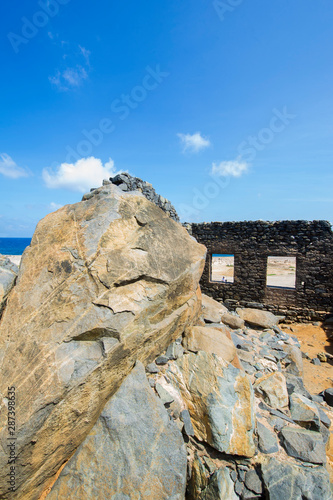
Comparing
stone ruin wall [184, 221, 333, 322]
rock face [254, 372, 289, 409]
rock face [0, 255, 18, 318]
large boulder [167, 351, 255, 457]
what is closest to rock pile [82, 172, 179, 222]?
rock face [0, 255, 18, 318]

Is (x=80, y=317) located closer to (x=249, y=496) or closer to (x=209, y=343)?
(x=209, y=343)

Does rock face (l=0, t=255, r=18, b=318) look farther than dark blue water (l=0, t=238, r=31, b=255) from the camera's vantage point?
No

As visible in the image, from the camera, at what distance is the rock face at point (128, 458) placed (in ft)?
7.64

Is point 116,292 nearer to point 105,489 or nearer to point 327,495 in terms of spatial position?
point 105,489

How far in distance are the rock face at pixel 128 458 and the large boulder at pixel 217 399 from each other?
43cm

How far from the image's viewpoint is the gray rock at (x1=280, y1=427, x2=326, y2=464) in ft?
8.97

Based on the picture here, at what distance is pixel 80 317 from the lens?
8.97 feet

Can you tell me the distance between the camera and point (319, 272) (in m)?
9.37

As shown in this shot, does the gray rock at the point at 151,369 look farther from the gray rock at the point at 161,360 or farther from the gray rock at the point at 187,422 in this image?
the gray rock at the point at 187,422

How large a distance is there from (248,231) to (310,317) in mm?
4147

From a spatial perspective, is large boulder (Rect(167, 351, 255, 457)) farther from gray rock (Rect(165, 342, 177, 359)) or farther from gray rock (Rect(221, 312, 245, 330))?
gray rock (Rect(221, 312, 245, 330))

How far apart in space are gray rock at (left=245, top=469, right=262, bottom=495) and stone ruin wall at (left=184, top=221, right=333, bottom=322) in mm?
8073

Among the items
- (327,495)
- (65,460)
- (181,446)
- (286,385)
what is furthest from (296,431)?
(65,460)

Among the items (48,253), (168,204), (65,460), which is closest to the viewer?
(65,460)
